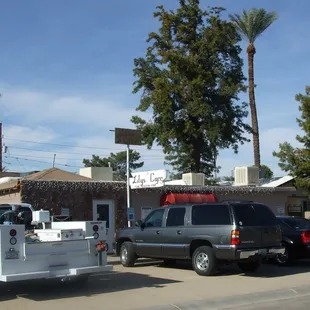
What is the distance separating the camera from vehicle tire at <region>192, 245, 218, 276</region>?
44.3ft

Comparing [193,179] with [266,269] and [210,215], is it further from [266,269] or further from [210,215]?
[210,215]

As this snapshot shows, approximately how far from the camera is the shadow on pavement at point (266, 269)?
1413cm

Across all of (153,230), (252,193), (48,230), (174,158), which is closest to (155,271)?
(153,230)

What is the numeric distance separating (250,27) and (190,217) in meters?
25.2

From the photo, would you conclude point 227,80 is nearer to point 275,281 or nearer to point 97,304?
point 275,281

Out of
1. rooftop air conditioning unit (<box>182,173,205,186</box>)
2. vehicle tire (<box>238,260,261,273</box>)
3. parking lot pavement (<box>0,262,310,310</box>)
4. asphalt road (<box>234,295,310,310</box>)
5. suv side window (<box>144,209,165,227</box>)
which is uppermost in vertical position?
rooftop air conditioning unit (<box>182,173,205,186</box>)

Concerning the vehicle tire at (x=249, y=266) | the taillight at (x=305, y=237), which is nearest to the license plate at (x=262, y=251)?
the vehicle tire at (x=249, y=266)

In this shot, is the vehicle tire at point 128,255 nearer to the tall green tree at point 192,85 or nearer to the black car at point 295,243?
the black car at point 295,243

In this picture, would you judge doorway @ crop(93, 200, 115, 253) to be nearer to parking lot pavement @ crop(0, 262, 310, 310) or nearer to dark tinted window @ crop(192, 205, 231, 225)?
parking lot pavement @ crop(0, 262, 310, 310)

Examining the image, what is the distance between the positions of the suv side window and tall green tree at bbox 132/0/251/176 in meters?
15.4

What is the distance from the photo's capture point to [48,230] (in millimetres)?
11133

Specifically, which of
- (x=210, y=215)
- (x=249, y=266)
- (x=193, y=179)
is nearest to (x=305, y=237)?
(x=249, y=266)

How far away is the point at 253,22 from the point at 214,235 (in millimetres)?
26361

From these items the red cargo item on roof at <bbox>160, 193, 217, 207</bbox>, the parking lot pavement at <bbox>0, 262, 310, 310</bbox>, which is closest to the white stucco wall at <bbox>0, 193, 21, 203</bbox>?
the red cargo item on roof at <bbox>160, 193, 217, 207</bbox>
